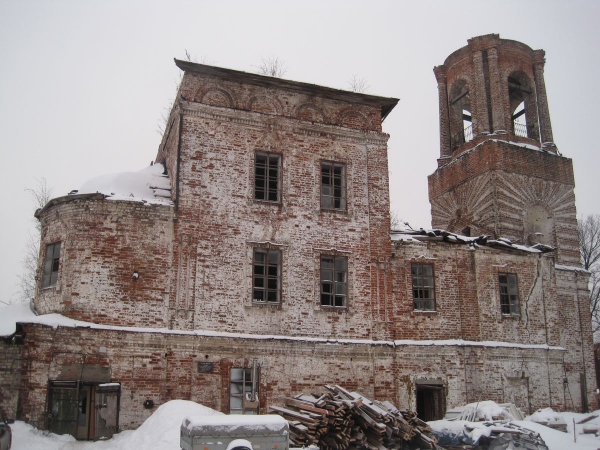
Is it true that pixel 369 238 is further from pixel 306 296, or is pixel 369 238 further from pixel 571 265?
pixel 571 265

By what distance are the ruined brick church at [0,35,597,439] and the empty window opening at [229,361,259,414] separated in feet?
0.16

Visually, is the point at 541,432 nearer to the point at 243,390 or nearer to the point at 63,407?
the point at 243,390

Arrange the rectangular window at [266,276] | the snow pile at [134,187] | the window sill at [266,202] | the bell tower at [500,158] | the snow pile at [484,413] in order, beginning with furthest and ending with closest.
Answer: the bell tower at [500,158] → the window sill at [266,202] → the rectangular window at [266,276] → the snow pile at [134,187] → the snow pile at [484,413]

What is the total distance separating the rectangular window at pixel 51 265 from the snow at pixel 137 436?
3.49 meters

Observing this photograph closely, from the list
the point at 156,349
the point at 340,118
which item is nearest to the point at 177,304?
the point at 156,349

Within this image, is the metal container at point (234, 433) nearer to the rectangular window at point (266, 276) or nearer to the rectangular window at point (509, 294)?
the rectangular window at point (266, 276)

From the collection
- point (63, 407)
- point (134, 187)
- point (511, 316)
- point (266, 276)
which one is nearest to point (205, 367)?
point (266, 276)

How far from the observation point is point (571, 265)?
2278 centimetres

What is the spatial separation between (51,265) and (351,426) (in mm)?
8361

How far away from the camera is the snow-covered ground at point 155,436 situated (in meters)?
11.9

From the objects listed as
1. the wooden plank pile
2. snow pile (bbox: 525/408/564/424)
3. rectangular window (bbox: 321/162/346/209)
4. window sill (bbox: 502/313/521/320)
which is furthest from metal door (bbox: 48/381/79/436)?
window sill (bbox: 502/313/521/320)

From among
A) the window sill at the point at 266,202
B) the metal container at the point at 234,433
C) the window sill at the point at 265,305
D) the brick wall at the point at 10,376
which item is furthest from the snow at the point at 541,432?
the brick wall at the point at 10,376

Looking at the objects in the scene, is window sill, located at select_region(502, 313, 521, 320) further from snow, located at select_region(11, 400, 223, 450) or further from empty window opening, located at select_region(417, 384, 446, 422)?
snow, located at select_region(11, 400, 223, 450)

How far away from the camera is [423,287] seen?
17734 mm
